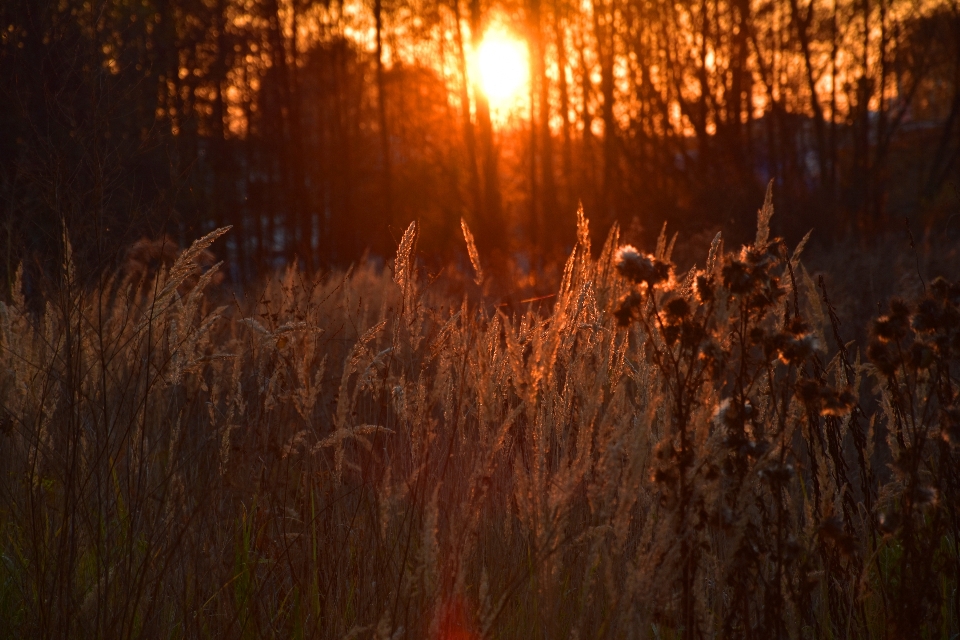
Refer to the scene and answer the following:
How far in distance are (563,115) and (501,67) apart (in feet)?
6.10

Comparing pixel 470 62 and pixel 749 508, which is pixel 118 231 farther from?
pixel 470 62

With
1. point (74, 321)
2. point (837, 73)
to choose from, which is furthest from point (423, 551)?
point (837, 73)

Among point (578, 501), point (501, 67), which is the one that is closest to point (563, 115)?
point (501, 67)

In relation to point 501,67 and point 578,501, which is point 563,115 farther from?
point 578,501

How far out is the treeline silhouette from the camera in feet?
54.2

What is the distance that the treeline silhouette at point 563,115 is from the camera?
16.5 m

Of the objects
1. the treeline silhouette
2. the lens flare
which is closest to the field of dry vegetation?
the treeline silhouette

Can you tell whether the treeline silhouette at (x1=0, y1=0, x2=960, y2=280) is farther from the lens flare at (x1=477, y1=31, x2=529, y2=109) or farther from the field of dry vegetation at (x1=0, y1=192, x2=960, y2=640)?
the field of dry vegetation at (x1=0, y1=192, x2=960, y2=640)

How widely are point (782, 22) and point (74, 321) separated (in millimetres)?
18053

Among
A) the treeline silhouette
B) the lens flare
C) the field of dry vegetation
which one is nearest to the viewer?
the field of dry vegetation

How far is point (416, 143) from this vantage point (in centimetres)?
2247

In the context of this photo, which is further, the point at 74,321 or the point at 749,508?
the point at 74,321

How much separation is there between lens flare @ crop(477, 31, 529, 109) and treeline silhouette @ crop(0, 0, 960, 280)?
13.2 inches

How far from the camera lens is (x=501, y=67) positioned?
1898 cm
